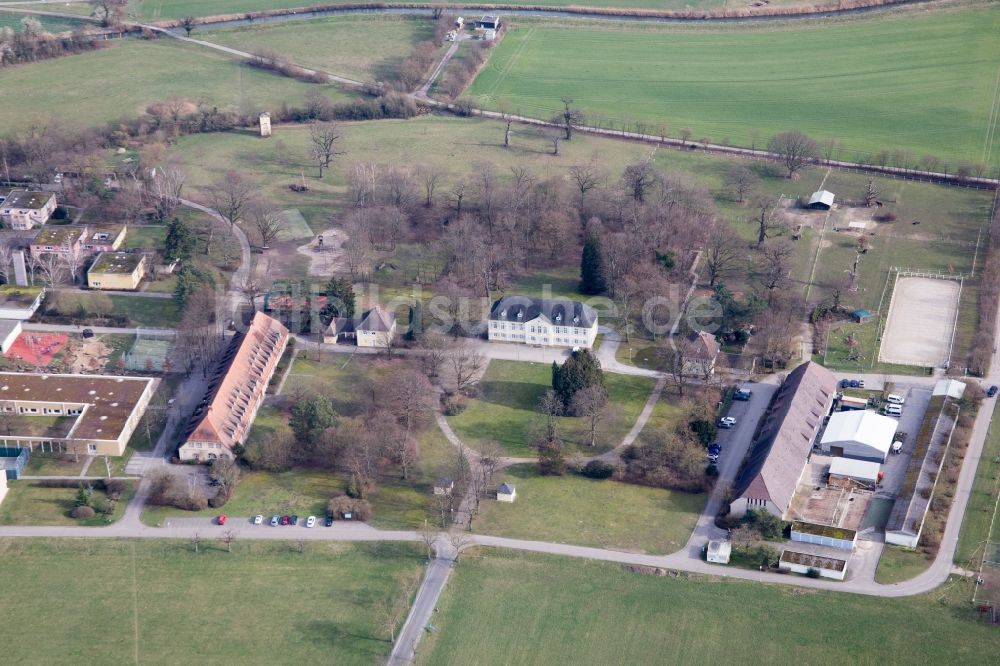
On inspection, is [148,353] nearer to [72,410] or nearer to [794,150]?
[72,410]

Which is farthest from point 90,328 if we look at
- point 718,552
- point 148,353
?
point 718,552

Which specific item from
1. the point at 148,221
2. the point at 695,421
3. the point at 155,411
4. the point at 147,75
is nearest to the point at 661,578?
the point at 695,421

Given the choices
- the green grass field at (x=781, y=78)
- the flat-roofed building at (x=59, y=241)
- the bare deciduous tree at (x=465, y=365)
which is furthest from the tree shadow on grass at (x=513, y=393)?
the green grass field at (x=781, y=78)

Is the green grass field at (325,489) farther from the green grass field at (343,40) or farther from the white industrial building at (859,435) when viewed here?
the green grass field at (343,40)

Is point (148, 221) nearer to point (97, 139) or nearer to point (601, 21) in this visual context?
point (97, 139)

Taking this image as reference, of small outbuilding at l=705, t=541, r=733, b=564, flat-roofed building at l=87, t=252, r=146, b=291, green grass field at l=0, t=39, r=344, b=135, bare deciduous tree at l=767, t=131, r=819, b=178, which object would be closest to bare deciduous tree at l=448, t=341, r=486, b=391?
small outbuilding at l=705, t=541, r=733, b=564

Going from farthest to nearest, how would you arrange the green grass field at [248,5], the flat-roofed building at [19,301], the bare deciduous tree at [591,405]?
the green grass field at [248,5] < the flat-roofed building at [19,301] < the bare deciduous tree at [591,405]

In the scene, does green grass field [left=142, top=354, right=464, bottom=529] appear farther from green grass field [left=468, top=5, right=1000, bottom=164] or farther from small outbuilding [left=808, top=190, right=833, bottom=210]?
green grass field [left=468, top=5, right=1000, bottom=164]
